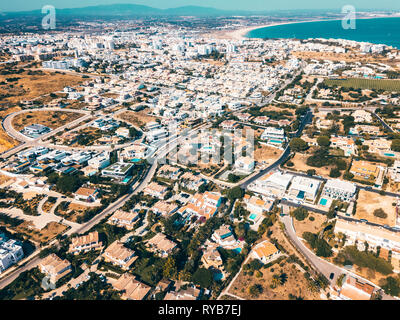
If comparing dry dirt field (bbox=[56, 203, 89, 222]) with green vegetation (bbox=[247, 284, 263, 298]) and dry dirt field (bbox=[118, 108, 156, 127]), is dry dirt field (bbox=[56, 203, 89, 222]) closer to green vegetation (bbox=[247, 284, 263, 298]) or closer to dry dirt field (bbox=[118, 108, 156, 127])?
green vegetation (bbox=[247, 284, 263, 298])

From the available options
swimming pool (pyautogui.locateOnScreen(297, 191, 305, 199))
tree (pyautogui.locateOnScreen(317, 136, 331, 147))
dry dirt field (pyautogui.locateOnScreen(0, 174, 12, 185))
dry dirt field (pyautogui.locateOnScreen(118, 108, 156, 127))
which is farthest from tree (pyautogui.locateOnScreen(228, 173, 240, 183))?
dry dirt field (pyautogui.locateOnScreen(0, 174, 12, 185))

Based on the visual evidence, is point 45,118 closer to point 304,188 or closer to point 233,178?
point 233,178

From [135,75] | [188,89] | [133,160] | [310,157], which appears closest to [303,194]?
[310,157]

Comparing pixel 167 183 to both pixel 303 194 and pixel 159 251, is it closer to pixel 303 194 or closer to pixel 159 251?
pixel 159 251

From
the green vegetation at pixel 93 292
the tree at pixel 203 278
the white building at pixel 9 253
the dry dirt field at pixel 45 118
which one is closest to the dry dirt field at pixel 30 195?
the white building at pixel 9 253

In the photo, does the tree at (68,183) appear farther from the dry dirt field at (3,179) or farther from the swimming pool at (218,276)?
the swimming pool at (218,276)
